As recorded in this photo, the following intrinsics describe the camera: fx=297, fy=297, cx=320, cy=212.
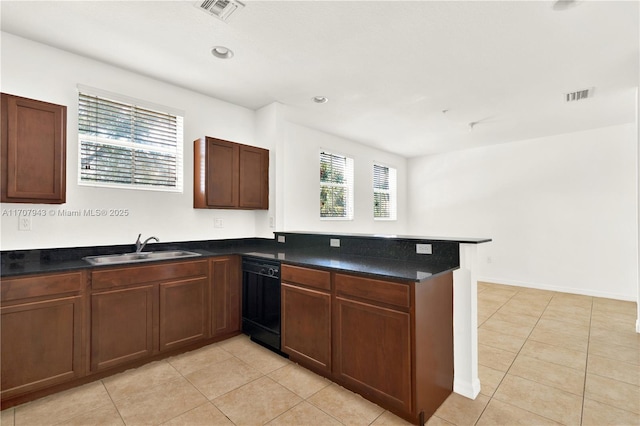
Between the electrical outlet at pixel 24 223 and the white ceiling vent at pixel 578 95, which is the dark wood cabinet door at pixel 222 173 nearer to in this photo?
the electrical outlet at pixel 24 223

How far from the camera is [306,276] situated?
8.11 ft

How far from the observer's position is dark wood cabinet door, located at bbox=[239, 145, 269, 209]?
3.56m

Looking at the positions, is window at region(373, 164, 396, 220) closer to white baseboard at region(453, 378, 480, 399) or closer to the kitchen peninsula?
the kitchen peninsula

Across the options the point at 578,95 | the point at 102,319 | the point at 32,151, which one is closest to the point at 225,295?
the point at 102,319

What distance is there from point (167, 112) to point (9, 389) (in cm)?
261

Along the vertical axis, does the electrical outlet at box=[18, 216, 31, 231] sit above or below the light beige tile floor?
above

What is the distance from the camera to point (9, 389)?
6.45ft

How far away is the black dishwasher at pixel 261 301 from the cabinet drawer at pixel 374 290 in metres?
0.78

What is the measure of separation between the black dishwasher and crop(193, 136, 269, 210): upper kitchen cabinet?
777mm

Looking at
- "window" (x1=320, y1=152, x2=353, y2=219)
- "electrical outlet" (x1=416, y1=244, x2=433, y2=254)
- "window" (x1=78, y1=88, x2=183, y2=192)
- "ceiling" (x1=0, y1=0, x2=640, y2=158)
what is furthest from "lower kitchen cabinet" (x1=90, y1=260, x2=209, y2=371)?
"window" (x1=320, y1=152, x2=353, y2=219)

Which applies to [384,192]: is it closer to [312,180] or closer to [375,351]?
[312,180]

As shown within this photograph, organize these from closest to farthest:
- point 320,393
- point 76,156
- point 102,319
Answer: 1. point 320,393
2. point 102,319
3. point 76,156

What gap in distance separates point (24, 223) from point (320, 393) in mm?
2690

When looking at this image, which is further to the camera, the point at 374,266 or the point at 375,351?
the point at 374,266
